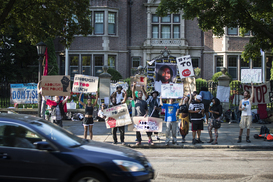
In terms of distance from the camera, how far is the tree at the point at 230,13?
12117 millimetres

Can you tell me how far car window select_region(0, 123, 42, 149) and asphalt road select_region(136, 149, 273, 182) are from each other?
2.76 meters

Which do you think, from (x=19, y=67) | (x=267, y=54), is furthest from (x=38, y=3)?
(x=267, y=54)

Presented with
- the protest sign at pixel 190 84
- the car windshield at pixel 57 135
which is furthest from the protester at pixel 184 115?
the car windshield at pixel 57 135

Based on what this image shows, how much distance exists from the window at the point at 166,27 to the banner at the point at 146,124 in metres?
16.6

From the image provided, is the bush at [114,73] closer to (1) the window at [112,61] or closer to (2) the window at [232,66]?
(1) the window at [112,61]

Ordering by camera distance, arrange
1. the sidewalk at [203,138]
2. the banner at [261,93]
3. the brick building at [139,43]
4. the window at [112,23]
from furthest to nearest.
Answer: the window at [112,23], the brick building at [139,43], the banner at [261,93], the sidewalk at [203,138]

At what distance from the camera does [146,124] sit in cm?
1062

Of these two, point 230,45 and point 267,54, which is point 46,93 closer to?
point 230,45

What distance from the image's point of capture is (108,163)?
4.60 metres

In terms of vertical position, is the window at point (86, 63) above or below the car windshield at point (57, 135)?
above

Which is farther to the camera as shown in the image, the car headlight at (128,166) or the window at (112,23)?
the window at (112,23)

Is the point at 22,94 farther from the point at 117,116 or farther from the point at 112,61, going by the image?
the point at 112,61

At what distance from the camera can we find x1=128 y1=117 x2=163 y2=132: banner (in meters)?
10.6

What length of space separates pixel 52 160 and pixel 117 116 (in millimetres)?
6285
